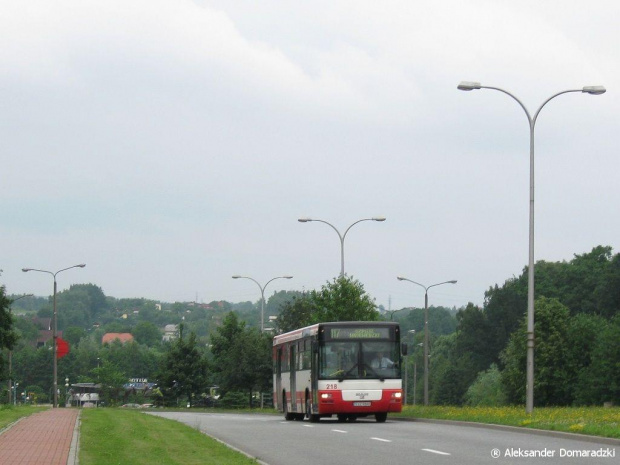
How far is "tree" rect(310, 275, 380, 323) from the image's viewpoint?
49625mm

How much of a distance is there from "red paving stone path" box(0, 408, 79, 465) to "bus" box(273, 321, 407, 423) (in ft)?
23.4

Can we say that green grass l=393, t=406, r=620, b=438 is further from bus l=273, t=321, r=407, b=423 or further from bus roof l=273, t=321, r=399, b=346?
bus roof l=273, t=321, r=399, b=346

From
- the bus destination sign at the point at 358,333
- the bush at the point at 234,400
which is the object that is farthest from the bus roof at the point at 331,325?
the bush at the point at 234,400

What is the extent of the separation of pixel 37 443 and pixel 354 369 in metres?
13.0

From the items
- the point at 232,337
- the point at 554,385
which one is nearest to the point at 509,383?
the point at 554,385

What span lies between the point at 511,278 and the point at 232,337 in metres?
43.4

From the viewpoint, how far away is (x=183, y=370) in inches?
3369

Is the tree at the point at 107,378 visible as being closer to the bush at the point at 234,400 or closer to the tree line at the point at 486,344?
the tree line at the point at 486,344

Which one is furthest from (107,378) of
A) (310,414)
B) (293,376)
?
(310,414)

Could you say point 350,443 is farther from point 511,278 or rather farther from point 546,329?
point 511,278

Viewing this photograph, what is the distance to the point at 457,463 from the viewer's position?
54.5 feet

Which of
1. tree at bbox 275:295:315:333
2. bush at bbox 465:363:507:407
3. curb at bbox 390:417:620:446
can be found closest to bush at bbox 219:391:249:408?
tree at bbox 275:295:315:333

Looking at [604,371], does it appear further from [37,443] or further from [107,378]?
[37,443]

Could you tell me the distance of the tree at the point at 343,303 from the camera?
49.6 metres
